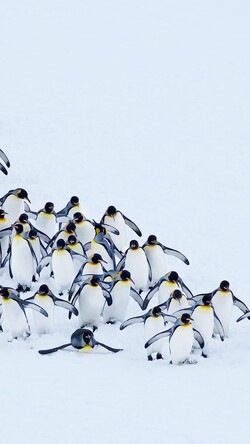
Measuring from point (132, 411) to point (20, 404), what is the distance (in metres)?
1.02

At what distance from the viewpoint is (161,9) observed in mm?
24266

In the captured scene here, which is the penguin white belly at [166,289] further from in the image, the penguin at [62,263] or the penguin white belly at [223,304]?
the penguin at [62,263]

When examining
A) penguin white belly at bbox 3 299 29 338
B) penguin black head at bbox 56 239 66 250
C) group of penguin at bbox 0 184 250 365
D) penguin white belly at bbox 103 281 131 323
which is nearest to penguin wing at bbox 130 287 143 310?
group of penguin at bbox 0 184 250 365

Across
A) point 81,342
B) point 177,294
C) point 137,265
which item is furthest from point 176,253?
point 81,342

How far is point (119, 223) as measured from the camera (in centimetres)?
1320

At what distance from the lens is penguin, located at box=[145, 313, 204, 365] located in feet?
33.7

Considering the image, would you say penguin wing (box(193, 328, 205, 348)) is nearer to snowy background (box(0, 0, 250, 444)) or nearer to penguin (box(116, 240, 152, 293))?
snowy background (box(0, 0, 250, 444))

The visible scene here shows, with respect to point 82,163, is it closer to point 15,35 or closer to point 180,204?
point 180,204

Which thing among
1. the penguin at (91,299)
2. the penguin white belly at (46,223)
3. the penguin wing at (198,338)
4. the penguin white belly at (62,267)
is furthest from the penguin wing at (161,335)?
the penguin white belly at (46,223)

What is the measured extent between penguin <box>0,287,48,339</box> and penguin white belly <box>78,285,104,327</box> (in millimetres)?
614

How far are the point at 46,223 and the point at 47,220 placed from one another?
0.04 metres

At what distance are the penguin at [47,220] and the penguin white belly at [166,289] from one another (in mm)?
2085

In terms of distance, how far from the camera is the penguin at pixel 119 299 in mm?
11227

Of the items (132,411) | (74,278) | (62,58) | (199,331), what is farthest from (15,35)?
(132,411)
